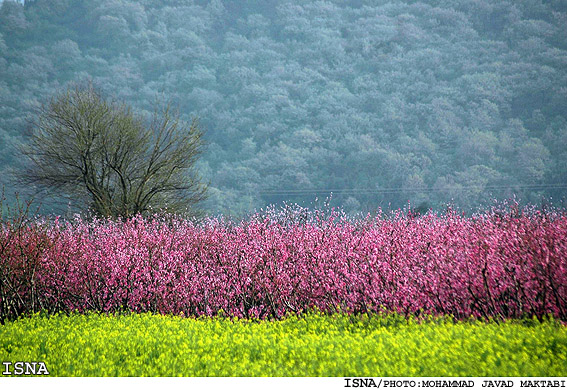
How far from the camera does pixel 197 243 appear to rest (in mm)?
12055

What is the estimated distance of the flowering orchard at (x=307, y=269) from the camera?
7.87 metres

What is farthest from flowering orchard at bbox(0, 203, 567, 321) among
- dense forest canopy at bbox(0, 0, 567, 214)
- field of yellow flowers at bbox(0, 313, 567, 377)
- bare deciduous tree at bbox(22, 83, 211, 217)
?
dense forest canopy at bbox(0, 0, 567, 214)

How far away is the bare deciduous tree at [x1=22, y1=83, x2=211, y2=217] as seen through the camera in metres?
18.8

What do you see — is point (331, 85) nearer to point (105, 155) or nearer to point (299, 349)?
point (105, 155)

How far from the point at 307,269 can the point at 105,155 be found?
11254 mm

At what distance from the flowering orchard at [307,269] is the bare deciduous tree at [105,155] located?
6.83 m

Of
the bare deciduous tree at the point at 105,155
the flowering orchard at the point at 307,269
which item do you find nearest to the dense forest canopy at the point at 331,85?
the bare deciduous tree at the point at 105,155

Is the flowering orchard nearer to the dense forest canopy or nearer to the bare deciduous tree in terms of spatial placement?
the bare deciduous tree

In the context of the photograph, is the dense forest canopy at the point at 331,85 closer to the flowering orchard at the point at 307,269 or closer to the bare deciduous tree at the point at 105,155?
the bare deciduous tree at the point at 105,155

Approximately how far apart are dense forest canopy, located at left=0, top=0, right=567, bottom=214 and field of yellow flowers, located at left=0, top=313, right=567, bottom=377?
3534 centimetres

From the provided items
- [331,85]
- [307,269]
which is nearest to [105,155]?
[307,269]
